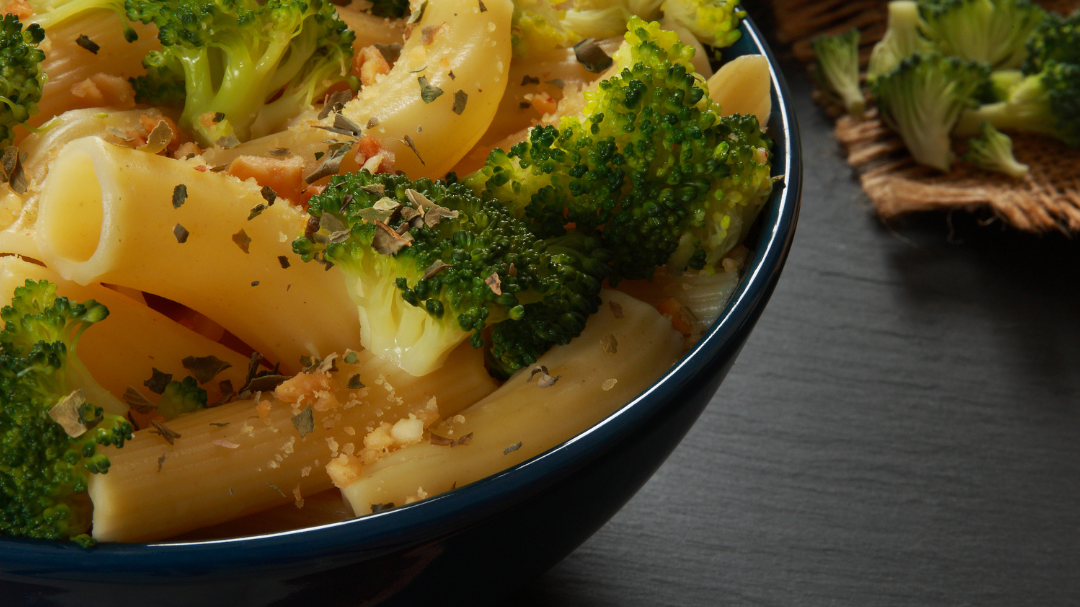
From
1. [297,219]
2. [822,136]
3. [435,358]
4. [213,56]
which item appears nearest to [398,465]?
[435,358]

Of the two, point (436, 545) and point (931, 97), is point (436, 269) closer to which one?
point (436, 545)

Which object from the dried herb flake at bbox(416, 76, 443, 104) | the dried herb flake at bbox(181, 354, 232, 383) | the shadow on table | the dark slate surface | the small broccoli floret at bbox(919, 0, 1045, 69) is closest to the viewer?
the dried herb flake at bbox(181, 354, 232, 383)

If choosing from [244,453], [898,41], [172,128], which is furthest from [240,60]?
[898,41]

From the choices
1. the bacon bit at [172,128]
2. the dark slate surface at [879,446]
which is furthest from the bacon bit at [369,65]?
the dark slate surface at [879,446]

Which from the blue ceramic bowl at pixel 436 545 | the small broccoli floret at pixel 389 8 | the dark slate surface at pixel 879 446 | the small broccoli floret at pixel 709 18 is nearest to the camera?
the blue ceramic bowl at pixel 436 545

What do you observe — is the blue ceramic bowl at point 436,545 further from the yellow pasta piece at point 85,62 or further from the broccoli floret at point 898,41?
the broccoli floret at point 898,41

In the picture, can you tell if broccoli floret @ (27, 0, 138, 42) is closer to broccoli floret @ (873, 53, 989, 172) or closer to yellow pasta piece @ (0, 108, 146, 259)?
yellow pasta piece @ (0, 108, 146, 259)

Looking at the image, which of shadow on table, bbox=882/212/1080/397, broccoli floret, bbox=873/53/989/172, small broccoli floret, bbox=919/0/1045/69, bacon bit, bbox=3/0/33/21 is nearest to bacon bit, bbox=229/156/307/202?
bacon bit, bbox=3/0/33/21
